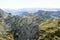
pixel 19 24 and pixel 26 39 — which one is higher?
pixel 19 24

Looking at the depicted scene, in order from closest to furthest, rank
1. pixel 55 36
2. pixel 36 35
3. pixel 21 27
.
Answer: pixel 55 36
pixel 36 35
pixel 21 27

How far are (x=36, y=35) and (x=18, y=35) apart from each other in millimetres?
11379

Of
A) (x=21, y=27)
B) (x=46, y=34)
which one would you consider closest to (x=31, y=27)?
(x=21, y=27)

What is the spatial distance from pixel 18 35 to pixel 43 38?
1689cm

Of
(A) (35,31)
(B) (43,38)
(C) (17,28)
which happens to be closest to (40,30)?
(A) (35,31)

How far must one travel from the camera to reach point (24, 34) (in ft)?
330

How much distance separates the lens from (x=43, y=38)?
9100 cm

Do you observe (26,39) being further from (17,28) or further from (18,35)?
(17,28)

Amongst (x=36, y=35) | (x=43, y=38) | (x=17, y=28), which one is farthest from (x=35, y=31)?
(x=17, y=28)

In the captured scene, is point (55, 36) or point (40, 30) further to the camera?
point (40, 30)

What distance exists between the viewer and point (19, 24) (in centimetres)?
11331

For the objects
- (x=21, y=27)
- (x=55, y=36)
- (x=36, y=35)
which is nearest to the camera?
(x=55, y=36)

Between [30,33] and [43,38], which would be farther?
[30,33]

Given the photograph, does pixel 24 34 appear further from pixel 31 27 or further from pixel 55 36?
pixel 55 36
